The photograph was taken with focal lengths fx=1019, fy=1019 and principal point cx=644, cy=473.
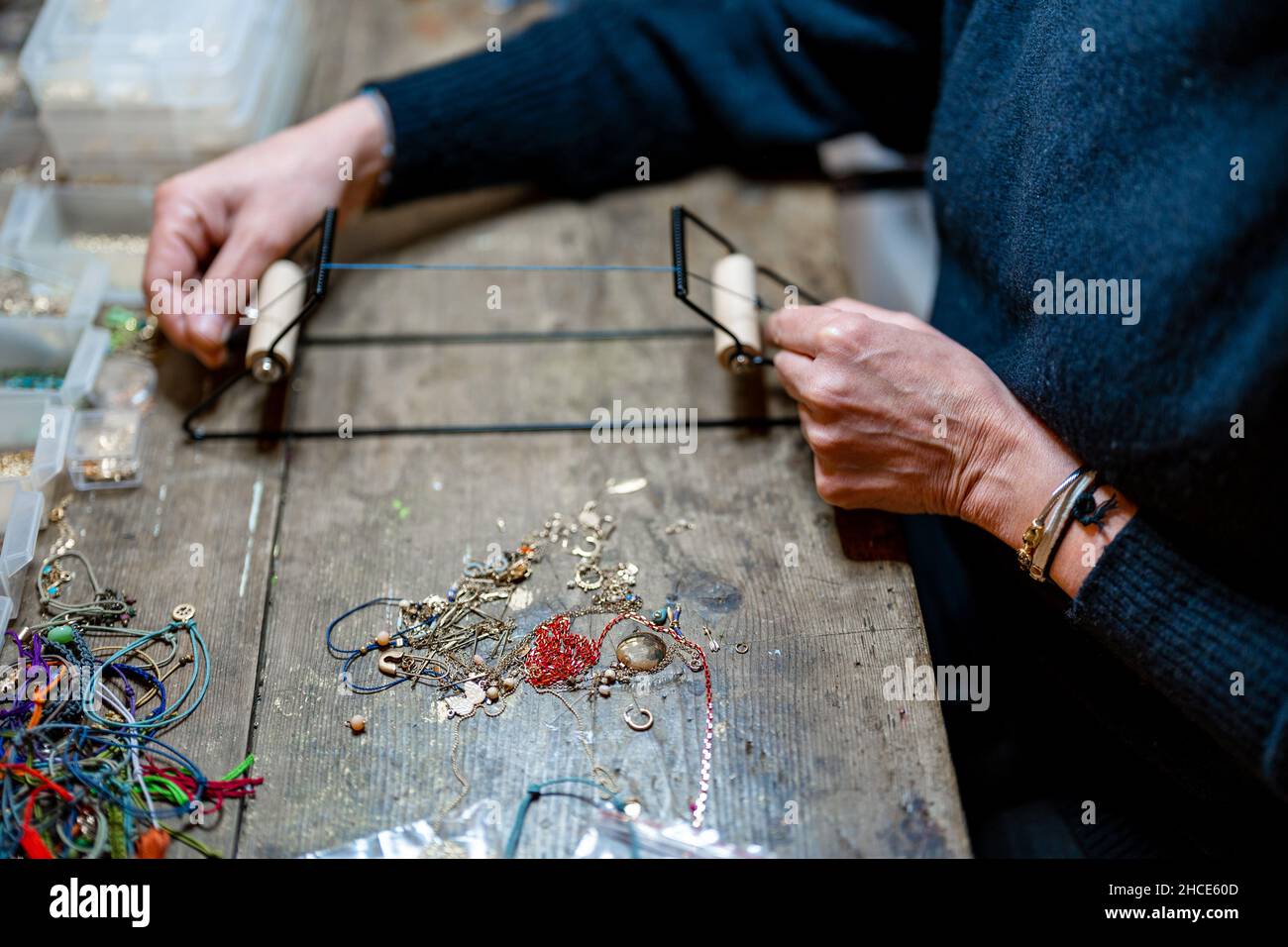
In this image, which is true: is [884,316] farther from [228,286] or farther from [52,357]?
[52,357]

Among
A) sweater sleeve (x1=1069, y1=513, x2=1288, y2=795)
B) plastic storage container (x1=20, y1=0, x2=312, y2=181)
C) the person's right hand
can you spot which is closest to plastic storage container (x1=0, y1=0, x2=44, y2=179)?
plastic storage container (x1=20, y1=0, x2=312, y2=181)

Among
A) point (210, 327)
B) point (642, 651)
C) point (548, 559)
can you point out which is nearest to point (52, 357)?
point (210, 327)

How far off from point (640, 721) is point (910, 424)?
1.30 ft

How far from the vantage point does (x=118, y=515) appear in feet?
3.50

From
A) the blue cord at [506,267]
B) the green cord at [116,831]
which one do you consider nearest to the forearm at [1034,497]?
the blue cord at [506,267]

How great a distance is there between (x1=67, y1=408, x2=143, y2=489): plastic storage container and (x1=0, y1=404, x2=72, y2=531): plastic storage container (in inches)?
0.6

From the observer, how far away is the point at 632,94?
1349 millimetres

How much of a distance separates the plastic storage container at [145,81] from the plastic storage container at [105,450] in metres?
0.41

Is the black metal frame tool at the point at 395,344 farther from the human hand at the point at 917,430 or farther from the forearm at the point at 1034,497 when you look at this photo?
the forearm at the point at 1034,497

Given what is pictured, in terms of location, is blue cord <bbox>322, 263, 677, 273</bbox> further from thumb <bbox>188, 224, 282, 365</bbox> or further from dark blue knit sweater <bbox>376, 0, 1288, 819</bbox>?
dark blue knit sweater <bbox>376, 0, 1288, 819</bbox>

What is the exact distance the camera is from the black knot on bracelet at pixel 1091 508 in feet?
3.05
